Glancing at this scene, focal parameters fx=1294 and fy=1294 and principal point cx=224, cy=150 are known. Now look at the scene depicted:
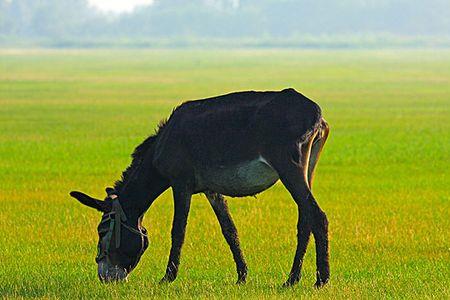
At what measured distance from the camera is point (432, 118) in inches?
1742

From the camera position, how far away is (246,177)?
12195 mm

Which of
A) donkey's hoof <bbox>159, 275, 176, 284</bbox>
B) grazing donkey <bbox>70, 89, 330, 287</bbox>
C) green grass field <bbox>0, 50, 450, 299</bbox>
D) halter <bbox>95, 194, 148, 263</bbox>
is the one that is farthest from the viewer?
green grass field <bbox>0, 50, 450, 299</bbox>

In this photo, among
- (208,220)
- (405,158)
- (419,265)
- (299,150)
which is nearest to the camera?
(299,150)

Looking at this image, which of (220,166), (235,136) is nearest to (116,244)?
(220,166)

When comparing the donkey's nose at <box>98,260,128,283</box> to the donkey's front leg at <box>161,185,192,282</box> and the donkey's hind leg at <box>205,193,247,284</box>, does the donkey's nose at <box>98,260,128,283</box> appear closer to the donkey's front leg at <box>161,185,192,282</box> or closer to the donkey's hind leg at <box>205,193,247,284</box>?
the donkey's front leg at <box>161,185,192,282</box>

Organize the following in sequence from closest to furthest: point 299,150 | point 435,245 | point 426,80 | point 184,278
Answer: point 299,150, point 184,278, point 435,245, point 426,80

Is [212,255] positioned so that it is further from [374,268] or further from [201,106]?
[201,106]

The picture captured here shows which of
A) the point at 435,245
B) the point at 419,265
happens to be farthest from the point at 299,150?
the point at 435,245

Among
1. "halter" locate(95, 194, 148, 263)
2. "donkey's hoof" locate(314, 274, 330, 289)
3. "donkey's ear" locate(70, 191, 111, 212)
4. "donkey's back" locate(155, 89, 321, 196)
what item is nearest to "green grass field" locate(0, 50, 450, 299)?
"donkey's hoof" locate(314, 274, 330, 289)

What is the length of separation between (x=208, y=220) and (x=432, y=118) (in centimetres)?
2671

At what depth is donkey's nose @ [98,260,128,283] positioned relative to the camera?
492 inches

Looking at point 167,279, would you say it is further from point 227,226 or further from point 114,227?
point 227,226

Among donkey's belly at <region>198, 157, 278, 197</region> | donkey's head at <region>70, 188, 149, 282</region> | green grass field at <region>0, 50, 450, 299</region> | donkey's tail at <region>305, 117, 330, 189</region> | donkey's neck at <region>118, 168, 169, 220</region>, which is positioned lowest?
green grass field at <region>0, 50, 450, 299</region>

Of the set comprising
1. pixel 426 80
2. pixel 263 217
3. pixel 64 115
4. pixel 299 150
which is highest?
pixel 299 150
